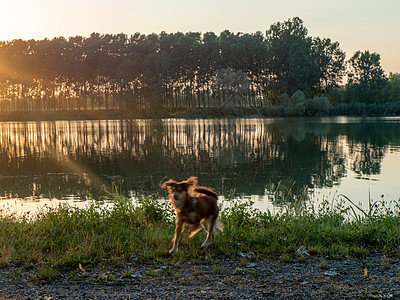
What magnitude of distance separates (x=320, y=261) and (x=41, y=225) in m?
5.97

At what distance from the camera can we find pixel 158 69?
9875 cm

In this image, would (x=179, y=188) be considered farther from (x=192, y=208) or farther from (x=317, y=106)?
(x=317, y=106)

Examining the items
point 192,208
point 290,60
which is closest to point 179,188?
point 192,208

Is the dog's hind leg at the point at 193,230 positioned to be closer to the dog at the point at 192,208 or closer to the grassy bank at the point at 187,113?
the dog at the point at 192,208

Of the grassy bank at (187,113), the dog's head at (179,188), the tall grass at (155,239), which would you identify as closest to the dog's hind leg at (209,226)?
the tall grass at (155,239)

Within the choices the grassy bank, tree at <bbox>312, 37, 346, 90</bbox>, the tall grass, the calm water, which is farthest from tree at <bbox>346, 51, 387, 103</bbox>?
the tall grass

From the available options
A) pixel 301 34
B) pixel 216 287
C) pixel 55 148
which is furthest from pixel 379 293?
pixel 301 34

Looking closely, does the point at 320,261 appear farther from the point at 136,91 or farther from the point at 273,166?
the point at 136,91

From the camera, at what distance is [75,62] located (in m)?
102

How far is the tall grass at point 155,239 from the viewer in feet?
24.7

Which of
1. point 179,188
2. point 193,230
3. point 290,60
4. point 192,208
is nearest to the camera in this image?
point 179,188

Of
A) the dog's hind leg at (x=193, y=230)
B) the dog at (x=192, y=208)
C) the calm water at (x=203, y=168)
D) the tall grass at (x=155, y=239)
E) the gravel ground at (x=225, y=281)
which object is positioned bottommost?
the calm water at (x=203, y=168)

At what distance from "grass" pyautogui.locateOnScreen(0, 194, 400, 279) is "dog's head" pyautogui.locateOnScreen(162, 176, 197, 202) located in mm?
1193

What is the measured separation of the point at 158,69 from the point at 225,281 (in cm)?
9548
